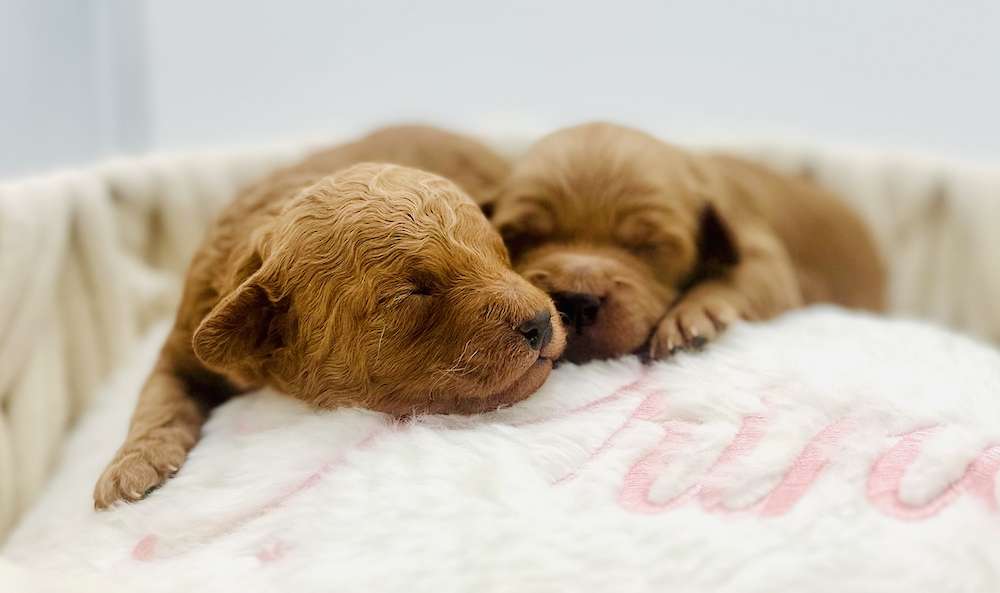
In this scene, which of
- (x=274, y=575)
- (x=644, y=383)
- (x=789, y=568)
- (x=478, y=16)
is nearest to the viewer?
(x=789, y=568)

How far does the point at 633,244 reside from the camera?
163 centimetres

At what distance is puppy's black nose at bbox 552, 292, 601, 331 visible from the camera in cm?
142

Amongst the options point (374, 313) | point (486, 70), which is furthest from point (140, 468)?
point (486, 70)

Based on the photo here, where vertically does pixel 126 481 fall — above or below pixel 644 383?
below

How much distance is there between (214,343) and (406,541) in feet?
1.26

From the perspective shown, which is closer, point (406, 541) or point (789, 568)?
point (789, 568)

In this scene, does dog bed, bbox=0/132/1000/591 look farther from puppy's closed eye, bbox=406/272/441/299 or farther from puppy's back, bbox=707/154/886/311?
puppy's back, bbox=707/154/886/311

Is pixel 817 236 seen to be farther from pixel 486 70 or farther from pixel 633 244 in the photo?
pixel 486 70

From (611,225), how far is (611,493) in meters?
0.62

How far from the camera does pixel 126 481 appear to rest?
127 cm

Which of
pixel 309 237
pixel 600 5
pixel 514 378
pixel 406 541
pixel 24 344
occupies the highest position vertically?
pixel 600 5

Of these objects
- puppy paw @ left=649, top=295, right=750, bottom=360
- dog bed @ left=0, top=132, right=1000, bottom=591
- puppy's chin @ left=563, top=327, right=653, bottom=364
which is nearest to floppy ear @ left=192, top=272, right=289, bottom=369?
dog bed @ left=0, top=132, right=1000, bottom=591

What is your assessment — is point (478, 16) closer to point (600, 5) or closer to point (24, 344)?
point (600, 5)

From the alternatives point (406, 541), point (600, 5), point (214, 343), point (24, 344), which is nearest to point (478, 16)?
point (600, 5)
